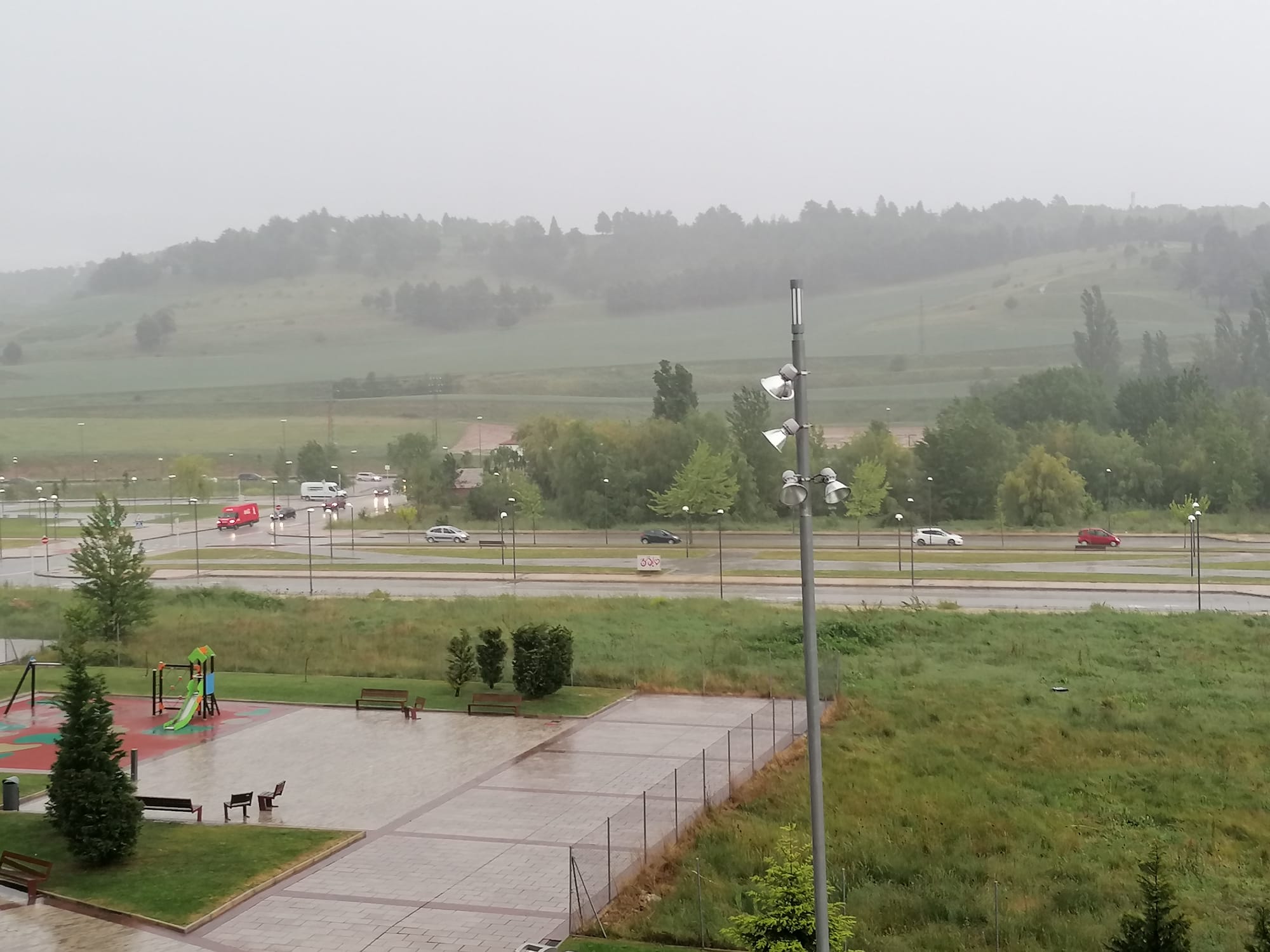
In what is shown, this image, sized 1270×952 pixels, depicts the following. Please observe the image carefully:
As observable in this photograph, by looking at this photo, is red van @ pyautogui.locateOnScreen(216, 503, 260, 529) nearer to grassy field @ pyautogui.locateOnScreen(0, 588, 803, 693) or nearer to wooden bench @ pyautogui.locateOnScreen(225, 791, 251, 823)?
grassy field @ pyautogui.locateOnScreen(0, 588, 803, 693)

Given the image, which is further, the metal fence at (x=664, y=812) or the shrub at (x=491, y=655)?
the shrub at (x=491, y=655)

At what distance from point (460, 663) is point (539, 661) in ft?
8.42

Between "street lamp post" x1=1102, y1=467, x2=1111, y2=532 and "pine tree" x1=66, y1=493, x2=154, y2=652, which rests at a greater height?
"pine tree" x1=66, y1=493, x2=154, y2=652

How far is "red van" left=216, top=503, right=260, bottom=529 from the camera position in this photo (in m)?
94.2

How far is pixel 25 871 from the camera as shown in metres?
16.9

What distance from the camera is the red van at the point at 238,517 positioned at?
9419 centimetres

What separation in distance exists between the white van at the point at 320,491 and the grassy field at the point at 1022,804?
93560 mm

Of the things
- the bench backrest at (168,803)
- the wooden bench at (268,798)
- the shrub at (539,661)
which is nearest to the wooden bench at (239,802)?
the wooden bench at (268,798)

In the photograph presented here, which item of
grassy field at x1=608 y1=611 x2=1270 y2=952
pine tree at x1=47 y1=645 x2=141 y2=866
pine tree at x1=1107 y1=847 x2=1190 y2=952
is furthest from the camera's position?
pine tree at x1=47 y1=645 x2=141 y2=866

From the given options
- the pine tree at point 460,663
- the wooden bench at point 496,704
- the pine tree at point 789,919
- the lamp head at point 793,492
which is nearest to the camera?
the lamp head at point 793,492

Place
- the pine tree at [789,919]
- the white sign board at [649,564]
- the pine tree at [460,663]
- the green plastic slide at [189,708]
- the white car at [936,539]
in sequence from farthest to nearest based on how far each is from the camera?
the white car at [936,539] → the white sign board at [649,564] → the pine tree at [460,663] → the green plastic slide at [189,708] → the pine tree at [789,919]

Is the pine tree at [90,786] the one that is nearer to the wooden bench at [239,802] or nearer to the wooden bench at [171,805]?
the wooden bench at [171,805]

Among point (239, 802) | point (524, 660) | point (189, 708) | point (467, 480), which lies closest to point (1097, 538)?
point (524, 660)

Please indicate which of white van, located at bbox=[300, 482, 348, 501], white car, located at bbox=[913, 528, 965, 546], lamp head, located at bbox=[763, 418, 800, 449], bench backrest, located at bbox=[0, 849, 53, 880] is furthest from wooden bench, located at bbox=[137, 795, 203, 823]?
white van, located at bbox=[300, 482, 348, 501]
